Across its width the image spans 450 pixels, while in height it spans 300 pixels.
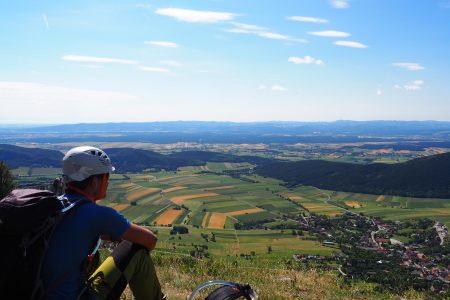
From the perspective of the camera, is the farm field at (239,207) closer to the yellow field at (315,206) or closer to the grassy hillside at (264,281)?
the yellow field at (315,206)

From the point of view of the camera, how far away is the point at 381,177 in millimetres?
140375

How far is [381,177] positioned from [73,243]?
14781cm

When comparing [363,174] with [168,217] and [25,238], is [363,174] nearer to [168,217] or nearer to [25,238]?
[168,217]

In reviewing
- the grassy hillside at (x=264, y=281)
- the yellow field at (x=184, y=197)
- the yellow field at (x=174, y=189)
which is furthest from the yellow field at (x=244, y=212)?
the grassy hillside at (x=264, y=281)

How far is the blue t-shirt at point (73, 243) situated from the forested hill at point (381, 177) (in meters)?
132

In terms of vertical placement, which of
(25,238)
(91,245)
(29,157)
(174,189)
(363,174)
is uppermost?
(25,238)

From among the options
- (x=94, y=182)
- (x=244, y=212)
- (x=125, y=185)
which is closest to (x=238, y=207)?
(x=244, y=212)

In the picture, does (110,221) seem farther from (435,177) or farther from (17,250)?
(435,177)

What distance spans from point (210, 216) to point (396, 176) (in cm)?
8027

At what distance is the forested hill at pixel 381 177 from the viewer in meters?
128

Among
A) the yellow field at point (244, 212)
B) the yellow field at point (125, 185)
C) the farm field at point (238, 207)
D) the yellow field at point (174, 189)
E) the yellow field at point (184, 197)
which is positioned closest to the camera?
the farm field at point (238, 207)

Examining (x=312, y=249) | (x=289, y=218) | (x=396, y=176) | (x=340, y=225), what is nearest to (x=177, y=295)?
(x=312, y=249)

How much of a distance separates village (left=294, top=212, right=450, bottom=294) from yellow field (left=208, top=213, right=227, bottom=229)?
56.5 feet

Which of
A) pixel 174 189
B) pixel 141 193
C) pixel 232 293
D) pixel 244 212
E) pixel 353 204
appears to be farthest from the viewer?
pixel 174 189
